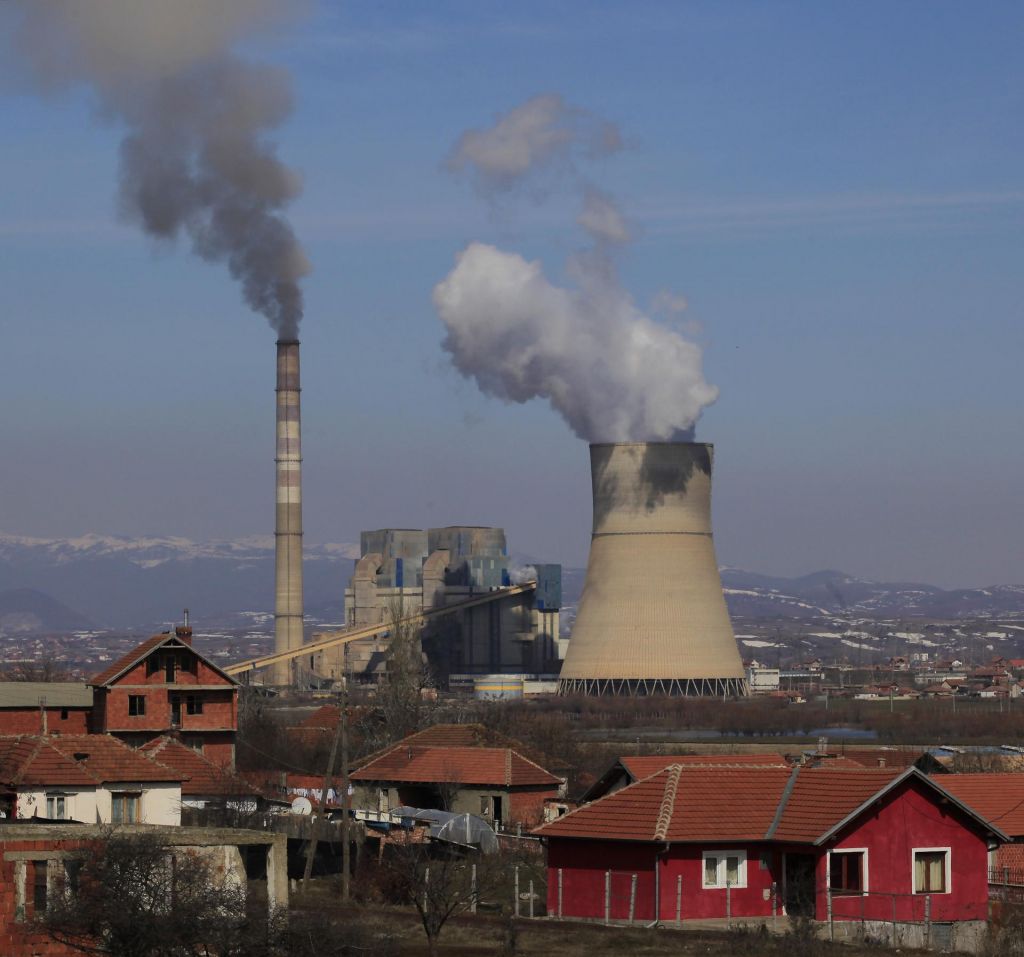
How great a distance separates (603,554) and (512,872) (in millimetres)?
44497

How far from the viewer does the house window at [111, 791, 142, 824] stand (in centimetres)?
2616

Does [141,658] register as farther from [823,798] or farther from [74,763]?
[823,798]

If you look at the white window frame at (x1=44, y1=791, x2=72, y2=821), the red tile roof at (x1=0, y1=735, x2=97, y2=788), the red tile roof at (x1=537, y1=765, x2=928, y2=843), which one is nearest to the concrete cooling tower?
the red tile roof at (x1=0, y1=735, x2=97, y2=788)

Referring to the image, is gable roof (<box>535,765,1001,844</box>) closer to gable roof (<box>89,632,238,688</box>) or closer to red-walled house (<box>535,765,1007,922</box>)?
red-walled house (<box>535,765,1007,922</box>)

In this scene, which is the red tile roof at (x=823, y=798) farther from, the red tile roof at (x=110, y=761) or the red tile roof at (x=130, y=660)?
the red tile roof at (x=130, y=660)

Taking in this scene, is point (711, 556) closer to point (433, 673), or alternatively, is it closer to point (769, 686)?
point (433, 673)

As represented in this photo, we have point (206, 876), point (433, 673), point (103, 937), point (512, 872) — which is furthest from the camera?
point (433, 673)

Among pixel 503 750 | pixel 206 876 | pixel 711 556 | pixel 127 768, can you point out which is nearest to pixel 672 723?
pixel 711 556

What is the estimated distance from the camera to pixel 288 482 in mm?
80812

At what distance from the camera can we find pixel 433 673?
8831 centimetres

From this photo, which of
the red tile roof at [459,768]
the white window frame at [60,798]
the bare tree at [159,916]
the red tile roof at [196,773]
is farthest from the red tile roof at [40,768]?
the bare tree at [159,916]

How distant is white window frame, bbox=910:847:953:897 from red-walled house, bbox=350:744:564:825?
11188mm

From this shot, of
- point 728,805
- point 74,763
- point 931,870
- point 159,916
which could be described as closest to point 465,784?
point 74,763

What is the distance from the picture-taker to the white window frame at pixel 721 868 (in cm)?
2047
